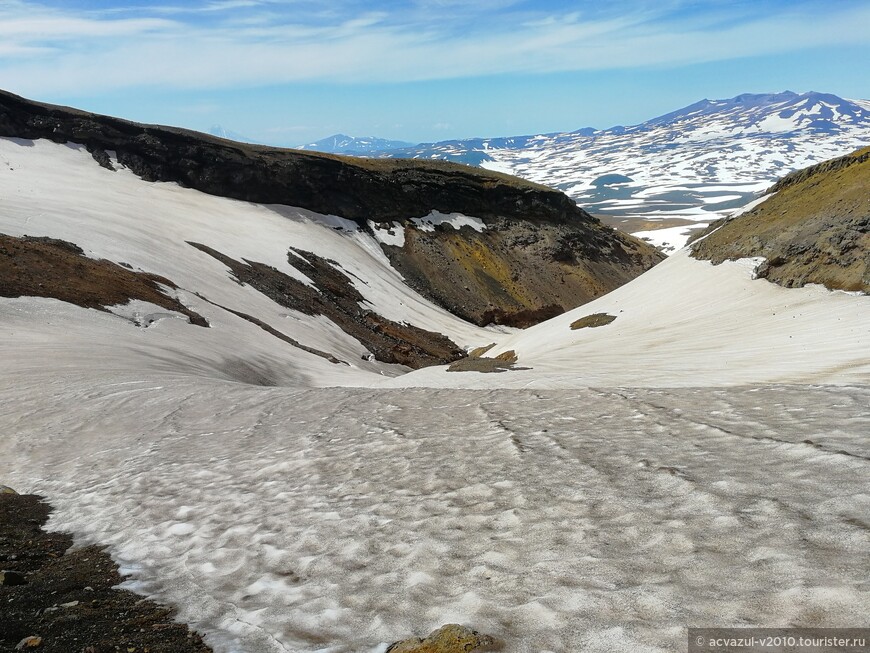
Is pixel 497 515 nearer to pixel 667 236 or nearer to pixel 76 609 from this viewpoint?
pixel 76 609

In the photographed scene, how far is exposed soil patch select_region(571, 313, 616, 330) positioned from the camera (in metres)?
32.6

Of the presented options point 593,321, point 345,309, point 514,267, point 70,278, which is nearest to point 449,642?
point 70,278

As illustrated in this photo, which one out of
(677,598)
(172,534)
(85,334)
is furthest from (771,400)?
(85,334)

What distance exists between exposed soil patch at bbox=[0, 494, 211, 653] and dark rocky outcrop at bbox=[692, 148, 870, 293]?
80.7 feet

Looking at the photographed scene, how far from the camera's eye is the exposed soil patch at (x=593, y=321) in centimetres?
3262

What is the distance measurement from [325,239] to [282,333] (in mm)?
34787

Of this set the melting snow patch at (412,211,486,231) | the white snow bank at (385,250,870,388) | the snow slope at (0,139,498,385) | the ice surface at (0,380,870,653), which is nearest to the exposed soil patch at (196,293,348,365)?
the snow slope at (0,139,498,385)

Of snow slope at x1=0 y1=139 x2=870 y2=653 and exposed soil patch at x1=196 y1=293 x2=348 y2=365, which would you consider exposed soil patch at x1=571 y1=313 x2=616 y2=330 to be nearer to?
snow slope at x1=0 y1=139 x2=870 y2=653

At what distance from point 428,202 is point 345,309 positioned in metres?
38.8

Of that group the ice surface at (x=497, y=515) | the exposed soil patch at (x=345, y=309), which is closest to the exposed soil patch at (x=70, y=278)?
the exposed soil patch at (x=345, y=309)

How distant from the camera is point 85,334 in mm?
22125

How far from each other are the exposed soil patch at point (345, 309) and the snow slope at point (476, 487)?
23463 millimetres

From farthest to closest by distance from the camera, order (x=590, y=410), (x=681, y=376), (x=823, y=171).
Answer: (x=823, y=171)
(x=681, y=376)
(x=590, y=410)

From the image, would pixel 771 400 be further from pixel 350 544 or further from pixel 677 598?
pixel 350 544
